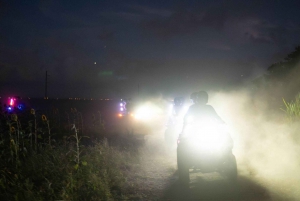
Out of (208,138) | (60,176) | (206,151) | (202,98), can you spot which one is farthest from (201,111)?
(60,176)

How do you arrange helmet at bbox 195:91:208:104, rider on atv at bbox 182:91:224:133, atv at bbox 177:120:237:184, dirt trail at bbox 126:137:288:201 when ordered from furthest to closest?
helmet at bbox 195:91:208:104
rider on atv at bbox 182:91:224:133
atv at bbox 177:120:237:184
dirt trail at bbox 126:137:288:201

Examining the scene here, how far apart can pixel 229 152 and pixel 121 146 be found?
702cm

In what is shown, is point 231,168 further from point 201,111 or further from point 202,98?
point 202,98

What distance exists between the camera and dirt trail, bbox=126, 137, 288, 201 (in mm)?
6837

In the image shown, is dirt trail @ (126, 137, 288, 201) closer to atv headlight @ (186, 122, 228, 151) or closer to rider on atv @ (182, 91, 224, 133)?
atv headlight @ (186, 122, 228, 151)

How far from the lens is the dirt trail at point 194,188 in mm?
6837

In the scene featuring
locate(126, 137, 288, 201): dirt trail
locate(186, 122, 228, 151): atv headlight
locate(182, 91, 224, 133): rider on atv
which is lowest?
locate(126, 137, 288, 201): dirt trail

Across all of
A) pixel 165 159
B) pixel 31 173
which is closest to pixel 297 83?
pixel 165 159

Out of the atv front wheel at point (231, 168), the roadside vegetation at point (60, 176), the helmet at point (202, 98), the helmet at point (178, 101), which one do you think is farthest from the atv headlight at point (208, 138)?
the helmet at point (178, 101)

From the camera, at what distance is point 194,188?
7.70 metres

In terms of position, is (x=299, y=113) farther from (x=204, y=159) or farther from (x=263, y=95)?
(x=263, y=95)

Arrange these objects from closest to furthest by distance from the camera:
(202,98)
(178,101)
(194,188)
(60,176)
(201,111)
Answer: (60,176), (194,188), (201,111), (202,98), (178,101)

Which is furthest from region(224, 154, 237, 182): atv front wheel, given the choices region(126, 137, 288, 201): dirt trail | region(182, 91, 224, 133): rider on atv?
region(182, 91, 224, 133): rider on atv

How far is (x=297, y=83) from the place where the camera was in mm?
20484
